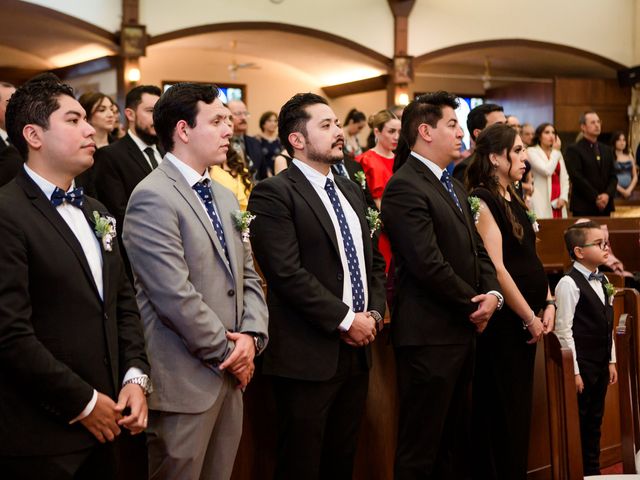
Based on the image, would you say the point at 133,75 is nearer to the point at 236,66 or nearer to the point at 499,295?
the point at 236,66

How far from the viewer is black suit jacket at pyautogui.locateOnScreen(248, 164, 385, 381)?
9.66 ft

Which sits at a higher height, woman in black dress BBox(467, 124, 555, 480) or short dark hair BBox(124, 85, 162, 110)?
short dark hair BBox(124, 85, 162, 110)

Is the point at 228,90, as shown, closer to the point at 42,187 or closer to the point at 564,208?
the point at 564,208

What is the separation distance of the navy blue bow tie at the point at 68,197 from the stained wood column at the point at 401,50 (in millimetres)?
10346

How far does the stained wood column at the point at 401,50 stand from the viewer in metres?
12.1

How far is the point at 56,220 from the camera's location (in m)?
2.27

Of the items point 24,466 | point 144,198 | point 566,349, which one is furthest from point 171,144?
point 566,349

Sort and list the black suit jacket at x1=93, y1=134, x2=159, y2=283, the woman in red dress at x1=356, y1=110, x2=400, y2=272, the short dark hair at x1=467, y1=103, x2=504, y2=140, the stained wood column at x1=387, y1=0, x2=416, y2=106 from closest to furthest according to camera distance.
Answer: the black suit jacket at x1=93, y1=134, x2=159, y2=283, the short dark hair at x1=467, y1=103, x2=504, y2=140, the woman in red dress at x1=356, y1=110, x2=400, y2=272, the stained wood column at x1=387, y1=0, x2=416, y2=106

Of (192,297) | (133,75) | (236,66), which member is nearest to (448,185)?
(192,297)

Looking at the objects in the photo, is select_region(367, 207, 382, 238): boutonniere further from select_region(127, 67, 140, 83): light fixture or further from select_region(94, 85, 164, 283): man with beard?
select_region(127, 67, 140, 83): light fixture

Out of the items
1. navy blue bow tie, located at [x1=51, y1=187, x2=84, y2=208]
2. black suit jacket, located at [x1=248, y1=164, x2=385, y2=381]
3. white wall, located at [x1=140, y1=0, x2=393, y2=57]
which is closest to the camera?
navy blue bow tie, located at [x1=51, y1=187, x2=84, y2=208]

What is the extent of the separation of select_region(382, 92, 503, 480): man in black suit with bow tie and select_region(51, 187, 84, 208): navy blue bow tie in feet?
4.48

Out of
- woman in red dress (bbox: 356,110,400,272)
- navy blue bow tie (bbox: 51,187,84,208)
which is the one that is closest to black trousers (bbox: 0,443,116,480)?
navy blue bow tie (bbox: 51,187,84,208)

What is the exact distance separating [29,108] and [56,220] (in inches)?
14.2
